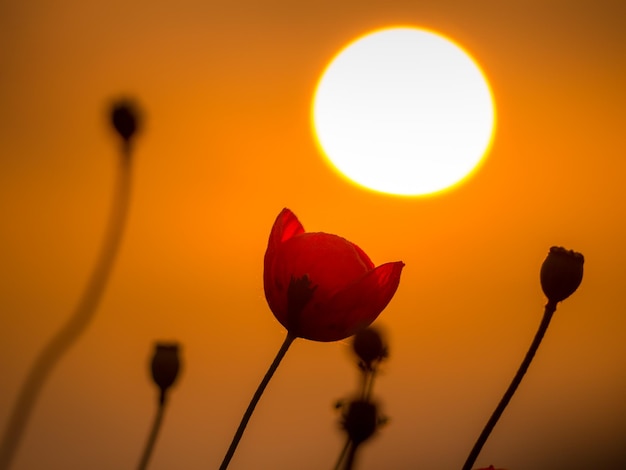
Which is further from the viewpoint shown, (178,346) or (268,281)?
(178,346)

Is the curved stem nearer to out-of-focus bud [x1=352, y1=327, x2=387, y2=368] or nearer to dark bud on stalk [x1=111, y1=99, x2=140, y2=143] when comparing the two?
out-of-focus bud [x1=352, y1=327, x2=387, y2=368]

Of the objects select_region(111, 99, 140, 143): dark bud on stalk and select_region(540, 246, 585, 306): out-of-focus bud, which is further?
select_region(111, 99, 140, 143): dark bud on stalk

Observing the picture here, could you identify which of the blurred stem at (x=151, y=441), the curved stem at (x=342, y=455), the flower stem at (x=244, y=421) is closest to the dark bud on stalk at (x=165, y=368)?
the blurred stem at (x=151, y=441)

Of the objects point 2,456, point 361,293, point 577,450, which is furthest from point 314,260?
point 577,450

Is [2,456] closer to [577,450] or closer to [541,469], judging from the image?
[541,469]

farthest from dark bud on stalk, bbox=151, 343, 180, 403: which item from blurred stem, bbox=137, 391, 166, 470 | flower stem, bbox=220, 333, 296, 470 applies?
flower stem, bbox=220, 333, 296, 470

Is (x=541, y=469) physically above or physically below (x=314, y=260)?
below

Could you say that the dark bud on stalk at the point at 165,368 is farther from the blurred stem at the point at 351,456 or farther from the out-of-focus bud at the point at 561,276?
the out-of-focus bud at the point at 561,276
